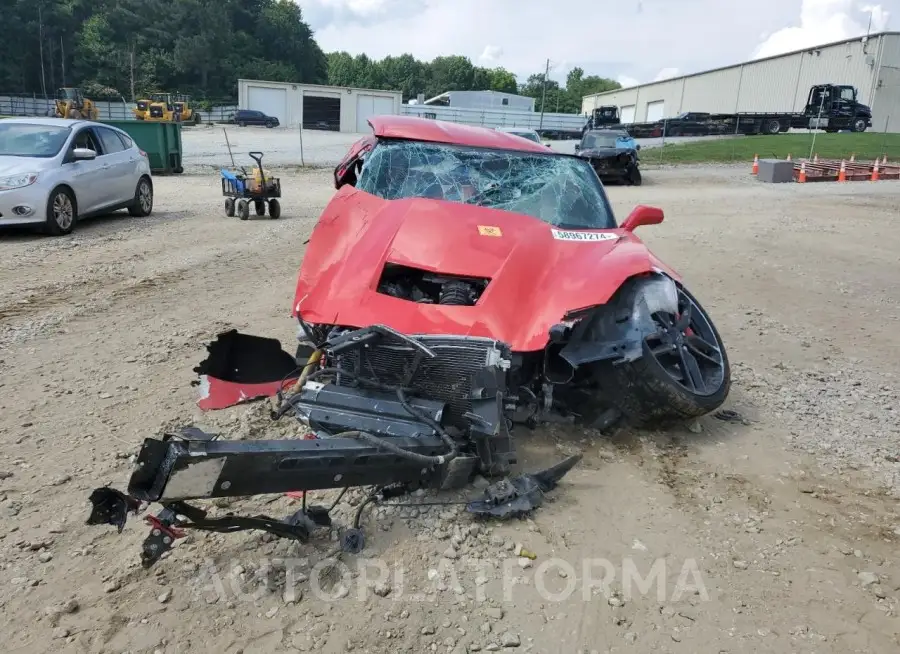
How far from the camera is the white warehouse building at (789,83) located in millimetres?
46125

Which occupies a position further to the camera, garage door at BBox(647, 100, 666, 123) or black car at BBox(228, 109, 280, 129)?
garage door at BBox(647, 100, 666, 123)

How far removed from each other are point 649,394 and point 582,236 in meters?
1.14

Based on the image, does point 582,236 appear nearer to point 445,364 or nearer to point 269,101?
point 445,364

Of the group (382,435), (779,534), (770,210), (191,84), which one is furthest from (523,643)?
(191,84)

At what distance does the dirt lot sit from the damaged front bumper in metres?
0.19

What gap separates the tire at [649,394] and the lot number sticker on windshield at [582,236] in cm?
81

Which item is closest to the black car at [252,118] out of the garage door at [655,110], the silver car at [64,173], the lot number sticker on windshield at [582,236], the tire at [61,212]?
the silver car at [64,173]

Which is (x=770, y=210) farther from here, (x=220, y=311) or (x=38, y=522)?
(x=38, y=522)

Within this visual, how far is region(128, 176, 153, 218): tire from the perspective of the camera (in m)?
11.6

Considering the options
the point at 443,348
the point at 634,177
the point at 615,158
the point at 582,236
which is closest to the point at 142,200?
the point at 582,236

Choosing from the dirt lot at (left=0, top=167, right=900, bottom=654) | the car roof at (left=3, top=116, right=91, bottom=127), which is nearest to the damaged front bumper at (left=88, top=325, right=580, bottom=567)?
the dirt lot at (left=0, top=167, right=900, bottom=654)

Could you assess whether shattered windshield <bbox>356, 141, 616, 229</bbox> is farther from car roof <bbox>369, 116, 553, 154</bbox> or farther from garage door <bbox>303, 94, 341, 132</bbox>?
garage door <bbox>303, 94, 341, 132</bbox>

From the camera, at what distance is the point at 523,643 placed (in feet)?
8.05

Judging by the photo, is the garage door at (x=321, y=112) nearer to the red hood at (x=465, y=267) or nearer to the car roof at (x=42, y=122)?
the car roof at (x=42, y=122)
